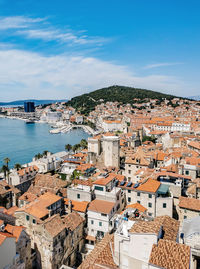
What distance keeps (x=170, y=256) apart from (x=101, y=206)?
7.06m

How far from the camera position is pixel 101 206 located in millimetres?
13984

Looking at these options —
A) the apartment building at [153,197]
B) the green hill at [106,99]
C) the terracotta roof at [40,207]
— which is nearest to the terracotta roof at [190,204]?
the apartment building at [153,197]

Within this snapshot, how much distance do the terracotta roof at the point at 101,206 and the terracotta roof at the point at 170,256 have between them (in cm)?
594

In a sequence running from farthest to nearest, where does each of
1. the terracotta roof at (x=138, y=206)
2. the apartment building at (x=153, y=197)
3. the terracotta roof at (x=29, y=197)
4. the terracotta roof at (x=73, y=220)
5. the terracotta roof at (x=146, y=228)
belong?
the terracotta roof at (x=29, y=197) < the apartment building at (x=153, y=197) < the terracotta roof at (x=138, y=206) < the terracotta roof at (x=73, y=220) < the terracotta roof at (x=146, y=228)

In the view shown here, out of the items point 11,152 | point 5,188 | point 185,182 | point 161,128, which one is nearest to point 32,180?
point 5,188

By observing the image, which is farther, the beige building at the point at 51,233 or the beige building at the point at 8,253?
the beige building at the point at 51,233

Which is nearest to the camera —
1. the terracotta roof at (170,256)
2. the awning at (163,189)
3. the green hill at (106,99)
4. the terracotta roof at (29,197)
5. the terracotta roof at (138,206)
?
the terracotta roof at (170,256)

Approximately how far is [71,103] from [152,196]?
13105 centimetres

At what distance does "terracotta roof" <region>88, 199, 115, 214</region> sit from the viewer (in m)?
13.5

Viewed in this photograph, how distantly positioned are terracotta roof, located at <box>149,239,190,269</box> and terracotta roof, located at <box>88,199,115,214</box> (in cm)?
594

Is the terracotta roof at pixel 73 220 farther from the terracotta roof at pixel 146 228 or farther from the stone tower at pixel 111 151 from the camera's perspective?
the stone tower at pixel 111 151

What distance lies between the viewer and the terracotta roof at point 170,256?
23.5 ft

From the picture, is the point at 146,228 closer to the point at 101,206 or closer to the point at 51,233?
the point at 51,233

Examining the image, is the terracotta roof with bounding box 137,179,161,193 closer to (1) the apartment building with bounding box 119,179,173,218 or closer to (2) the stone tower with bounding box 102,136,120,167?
(1) the apartment building with bounding box 119,179,173,218
